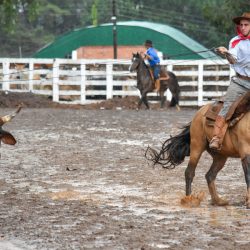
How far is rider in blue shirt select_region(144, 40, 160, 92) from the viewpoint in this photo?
29259mm

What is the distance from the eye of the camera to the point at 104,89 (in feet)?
112

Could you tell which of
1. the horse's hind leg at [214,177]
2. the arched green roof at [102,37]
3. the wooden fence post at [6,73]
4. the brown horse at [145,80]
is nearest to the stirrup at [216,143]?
the horse's hind leg at [214,177]

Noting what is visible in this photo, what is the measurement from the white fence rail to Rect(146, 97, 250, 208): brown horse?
67.8ft

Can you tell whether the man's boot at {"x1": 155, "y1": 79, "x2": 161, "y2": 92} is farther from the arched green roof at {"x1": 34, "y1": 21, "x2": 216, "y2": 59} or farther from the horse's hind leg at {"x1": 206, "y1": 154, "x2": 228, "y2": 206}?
the horse's hind leg at {"x1": 206, "y1": 154, "x2": 228, "y2": 206}

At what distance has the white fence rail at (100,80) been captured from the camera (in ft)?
105

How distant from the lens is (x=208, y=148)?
35.9 ft

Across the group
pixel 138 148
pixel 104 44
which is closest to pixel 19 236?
pixel 138 148

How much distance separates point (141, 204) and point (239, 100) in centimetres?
166

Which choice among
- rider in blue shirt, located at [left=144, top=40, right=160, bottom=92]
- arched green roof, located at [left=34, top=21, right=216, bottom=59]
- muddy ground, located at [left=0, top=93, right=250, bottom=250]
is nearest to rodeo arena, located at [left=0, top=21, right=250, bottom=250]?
muddy ground, located at [left=0, top=93, right=250, bottom=250]

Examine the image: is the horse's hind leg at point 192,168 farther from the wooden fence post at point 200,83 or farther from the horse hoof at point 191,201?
the wooden fence post at point 200,83

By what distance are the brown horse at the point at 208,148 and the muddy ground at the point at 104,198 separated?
0.30 metres

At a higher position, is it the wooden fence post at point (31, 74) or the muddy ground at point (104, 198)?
the muddy ground at point (104, 198)

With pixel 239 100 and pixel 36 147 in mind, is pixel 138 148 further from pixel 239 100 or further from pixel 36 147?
pixel 239 100

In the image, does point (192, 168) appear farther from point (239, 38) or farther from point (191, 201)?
point (239, 38)
